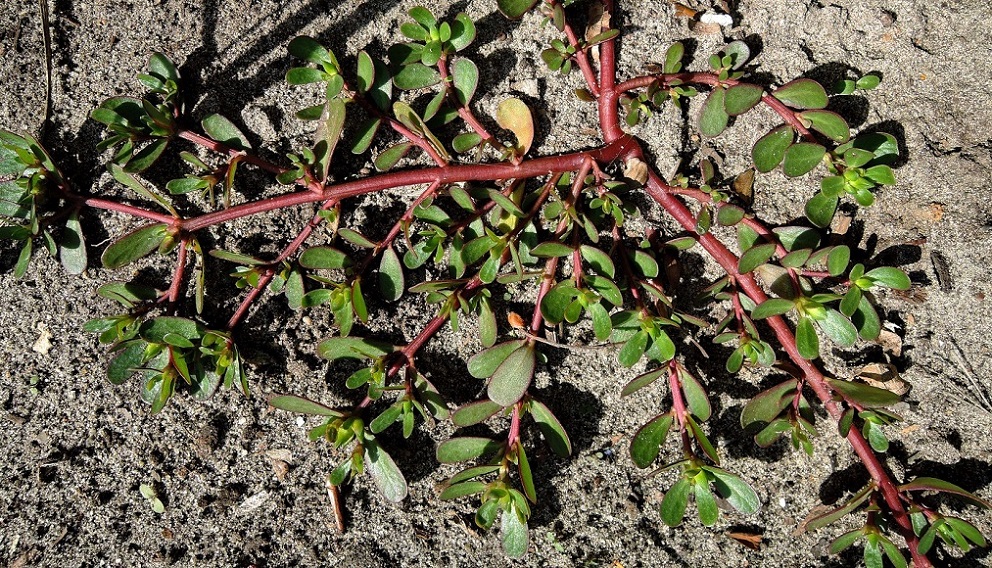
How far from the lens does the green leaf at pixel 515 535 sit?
88.0 inches

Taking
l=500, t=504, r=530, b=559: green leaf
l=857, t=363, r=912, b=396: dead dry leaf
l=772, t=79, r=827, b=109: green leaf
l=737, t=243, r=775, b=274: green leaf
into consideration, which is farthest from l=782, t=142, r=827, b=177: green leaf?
l=500, t=504, r=530, b=559: green leaf

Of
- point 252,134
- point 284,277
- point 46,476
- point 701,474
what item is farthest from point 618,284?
point 46,476

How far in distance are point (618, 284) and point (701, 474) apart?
26.0 inches

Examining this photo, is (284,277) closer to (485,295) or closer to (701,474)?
(485,295)

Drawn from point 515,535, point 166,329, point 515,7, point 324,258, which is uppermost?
point 515,7

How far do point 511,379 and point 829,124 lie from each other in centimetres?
128

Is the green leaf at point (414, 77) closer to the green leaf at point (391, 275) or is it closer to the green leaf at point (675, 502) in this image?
the green leaf at point (391, 275)

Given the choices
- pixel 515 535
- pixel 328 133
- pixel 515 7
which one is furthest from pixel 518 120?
pixel 515 535

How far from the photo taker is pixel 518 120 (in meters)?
2.30

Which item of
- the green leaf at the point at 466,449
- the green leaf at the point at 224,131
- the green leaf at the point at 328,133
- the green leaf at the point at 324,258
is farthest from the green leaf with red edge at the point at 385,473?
the green leaf at the point at 224,131

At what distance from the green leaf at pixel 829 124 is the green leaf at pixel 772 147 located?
7 centimetres

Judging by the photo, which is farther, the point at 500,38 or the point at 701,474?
the point at 500,38

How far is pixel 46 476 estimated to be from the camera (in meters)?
2.38

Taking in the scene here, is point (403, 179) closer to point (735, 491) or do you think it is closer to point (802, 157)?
point (802, 157)
